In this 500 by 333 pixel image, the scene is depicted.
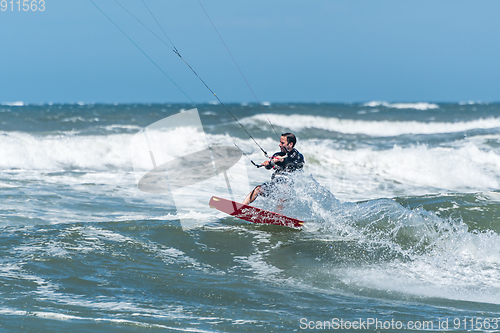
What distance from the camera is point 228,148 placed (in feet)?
72.4

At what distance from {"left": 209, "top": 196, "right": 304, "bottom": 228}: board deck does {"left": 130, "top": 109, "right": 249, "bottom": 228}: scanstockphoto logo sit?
0.48m

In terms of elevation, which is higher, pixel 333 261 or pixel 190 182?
pixel 190 182

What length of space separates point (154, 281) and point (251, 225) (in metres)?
3.20

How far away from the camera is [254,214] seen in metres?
8.35

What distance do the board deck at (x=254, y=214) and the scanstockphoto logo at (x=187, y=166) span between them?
1.57 feet

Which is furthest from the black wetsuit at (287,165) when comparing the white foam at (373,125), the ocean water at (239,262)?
the white foam at (373,125)

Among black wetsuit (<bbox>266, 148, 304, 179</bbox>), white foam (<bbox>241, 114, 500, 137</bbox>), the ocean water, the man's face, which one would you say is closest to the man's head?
the man's face

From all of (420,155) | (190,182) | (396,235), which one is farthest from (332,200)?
(420,155)

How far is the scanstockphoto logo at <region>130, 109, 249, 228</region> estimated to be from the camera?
11.0 m

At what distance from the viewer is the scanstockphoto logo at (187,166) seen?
11030mm

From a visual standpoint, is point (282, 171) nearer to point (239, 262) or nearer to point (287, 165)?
point (287, 165)

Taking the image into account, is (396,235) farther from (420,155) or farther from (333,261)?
(420,155)

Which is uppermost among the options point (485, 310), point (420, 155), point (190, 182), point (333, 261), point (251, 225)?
point (420, 155)

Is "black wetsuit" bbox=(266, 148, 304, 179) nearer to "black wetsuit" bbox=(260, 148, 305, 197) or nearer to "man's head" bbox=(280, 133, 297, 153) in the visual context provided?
"black wetsuit" bbox=(260, 148, 305, 197)
